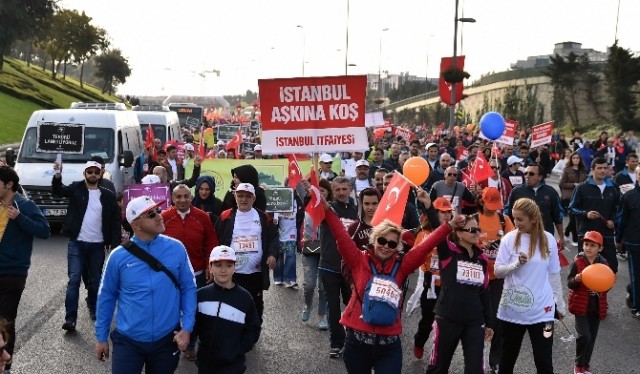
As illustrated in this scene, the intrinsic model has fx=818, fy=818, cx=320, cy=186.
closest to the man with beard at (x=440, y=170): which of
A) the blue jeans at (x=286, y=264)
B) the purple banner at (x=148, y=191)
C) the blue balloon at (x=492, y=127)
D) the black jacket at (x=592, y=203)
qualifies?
the blue balloon at (x=492, y=127)

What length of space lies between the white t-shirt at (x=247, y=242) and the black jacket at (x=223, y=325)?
217cm

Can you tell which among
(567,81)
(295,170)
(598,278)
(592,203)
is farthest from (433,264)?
(567,81)

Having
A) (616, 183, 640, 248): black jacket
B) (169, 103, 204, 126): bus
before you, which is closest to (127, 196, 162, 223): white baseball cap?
(616, 183, 640, 248): black jacket

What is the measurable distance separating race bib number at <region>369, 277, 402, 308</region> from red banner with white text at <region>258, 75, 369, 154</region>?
2.02 metres

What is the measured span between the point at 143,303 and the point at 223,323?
591 millimetres

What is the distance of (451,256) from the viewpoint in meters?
6.04

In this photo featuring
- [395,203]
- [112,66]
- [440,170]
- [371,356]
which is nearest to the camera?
[371,356]

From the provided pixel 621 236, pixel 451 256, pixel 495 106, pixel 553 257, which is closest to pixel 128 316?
pixel 451 256

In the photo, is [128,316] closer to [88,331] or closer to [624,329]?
[88,331]

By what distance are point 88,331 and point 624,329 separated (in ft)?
19.4

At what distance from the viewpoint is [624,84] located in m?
46.5

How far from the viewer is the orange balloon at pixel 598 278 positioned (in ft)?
22.6

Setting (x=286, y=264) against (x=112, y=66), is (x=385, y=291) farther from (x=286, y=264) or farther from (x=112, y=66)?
(x=112, y=66)

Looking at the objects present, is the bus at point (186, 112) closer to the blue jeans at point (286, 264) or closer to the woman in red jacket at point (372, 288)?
the blue jeans at point (286, 264)
